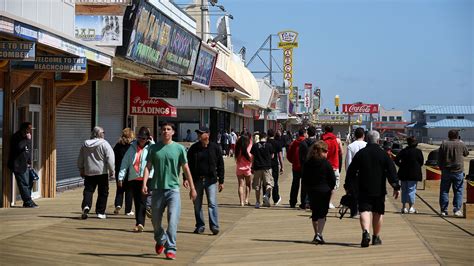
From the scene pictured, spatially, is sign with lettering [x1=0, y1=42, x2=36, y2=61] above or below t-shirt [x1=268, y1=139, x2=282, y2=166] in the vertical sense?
above

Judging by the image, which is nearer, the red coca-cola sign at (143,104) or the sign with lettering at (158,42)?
the sign with lettering at (158,42)

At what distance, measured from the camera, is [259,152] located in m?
16.1

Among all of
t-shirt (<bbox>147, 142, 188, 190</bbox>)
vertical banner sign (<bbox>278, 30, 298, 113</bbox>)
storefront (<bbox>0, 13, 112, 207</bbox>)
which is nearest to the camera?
t-shirt (<bbox>147, 142, 188, 190</bbox>)

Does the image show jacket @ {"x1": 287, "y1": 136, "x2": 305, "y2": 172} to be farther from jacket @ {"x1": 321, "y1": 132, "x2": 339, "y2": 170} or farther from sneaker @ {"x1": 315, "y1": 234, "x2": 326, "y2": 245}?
sneaker @ {"x1": 315, "y1": 234, "x2": 326, "y2": 245}

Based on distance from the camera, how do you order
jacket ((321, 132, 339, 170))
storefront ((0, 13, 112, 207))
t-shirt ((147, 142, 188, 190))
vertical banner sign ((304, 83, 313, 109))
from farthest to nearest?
vertical banner sign ((304, 83, 313, 109)), jacket ((321, 132, 339, 170)), storefront ((0, 13, 112, 207)), t-shirt ((147, 142, 188, 190))

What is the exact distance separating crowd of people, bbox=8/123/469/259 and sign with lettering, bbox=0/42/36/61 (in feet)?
6.96

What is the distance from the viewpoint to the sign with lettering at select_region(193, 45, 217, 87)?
3011 centimetres

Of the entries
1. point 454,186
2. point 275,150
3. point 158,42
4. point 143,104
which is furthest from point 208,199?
point 143,104

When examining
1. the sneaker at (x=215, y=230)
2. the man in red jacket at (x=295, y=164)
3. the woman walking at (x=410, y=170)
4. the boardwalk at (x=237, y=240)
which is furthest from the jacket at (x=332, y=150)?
the sneaker at (x=215, y=230)

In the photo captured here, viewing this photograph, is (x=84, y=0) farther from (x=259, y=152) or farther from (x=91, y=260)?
(x=91, y=260)

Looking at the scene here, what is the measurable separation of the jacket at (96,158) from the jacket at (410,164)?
6011 millimetres

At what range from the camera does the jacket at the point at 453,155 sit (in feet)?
48.5

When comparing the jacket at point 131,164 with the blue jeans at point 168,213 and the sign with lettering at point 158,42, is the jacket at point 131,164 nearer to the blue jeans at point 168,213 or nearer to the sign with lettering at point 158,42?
the blue jeans at point 168,213

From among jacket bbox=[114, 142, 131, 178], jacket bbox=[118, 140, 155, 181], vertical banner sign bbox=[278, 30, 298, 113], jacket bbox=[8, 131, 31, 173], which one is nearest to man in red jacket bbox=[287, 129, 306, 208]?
jacket bbox=[114, 142, 131, 178]
